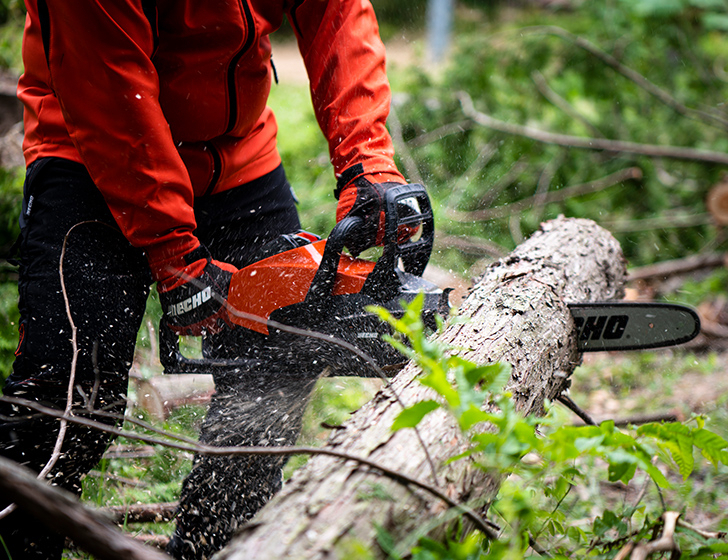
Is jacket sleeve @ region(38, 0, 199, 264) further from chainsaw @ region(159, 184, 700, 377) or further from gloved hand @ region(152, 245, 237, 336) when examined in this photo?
chainsaw @ region(159, 184, 700, 377)

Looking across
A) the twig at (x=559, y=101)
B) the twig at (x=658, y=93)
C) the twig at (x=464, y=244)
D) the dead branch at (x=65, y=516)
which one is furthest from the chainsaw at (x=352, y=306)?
the twig at (x=658, y=93)

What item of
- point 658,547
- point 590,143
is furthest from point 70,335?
point 590,143

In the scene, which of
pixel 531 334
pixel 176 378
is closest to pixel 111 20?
pixel 531 334

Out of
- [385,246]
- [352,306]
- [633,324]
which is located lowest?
[633,324]

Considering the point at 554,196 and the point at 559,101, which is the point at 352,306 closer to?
the point at 554,196

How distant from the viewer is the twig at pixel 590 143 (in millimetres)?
4672

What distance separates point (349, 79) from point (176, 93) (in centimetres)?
58

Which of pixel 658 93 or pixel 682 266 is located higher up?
pixel 658 93

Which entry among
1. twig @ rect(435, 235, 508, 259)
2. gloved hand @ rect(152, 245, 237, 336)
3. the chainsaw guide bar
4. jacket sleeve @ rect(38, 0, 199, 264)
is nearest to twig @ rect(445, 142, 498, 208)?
twig @ rect(435, 235, 508, 259)

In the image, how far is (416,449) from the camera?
1060 mm

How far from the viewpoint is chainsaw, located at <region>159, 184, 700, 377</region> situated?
5.39ft

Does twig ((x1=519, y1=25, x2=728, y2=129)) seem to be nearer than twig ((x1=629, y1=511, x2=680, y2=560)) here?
No

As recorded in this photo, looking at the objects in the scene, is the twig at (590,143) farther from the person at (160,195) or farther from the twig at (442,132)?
the person at (160,195)

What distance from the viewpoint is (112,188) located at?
1570 millimetres
